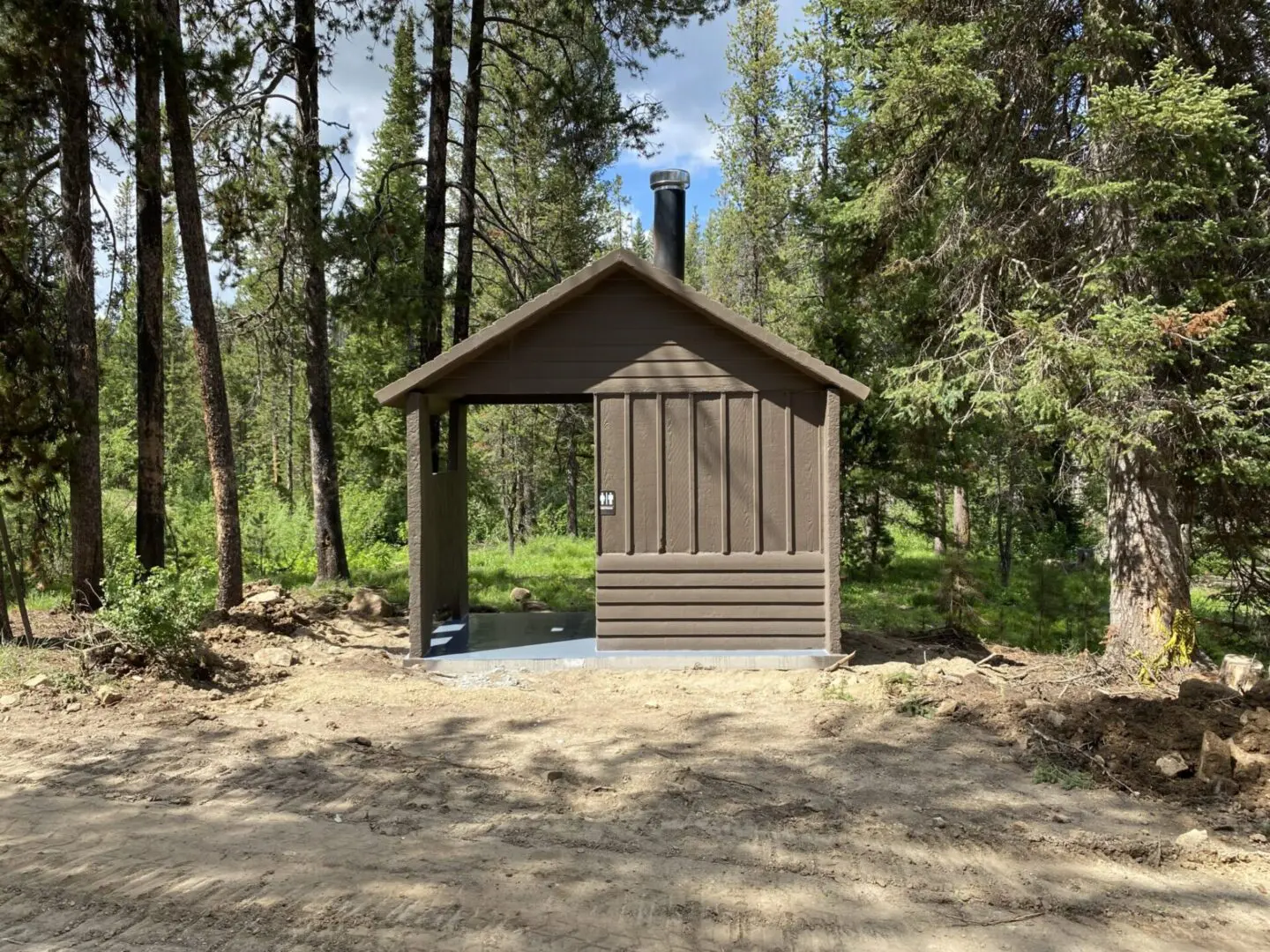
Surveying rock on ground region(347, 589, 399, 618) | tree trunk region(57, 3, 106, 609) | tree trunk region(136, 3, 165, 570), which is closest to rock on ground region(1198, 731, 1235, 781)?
rock on ground region(347, 589, 399, 618)

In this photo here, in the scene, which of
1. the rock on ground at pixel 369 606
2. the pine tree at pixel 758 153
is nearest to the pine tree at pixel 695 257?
the pine tree at pixel 758 153

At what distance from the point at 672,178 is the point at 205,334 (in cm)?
572

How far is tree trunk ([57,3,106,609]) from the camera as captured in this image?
923cm

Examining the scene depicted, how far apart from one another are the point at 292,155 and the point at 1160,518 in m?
11.8

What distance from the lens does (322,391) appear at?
1316cm

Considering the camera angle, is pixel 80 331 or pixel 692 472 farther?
pixel 80 331

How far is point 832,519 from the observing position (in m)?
8.20

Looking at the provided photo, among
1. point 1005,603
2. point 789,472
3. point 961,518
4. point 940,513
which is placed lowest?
point 1005,603

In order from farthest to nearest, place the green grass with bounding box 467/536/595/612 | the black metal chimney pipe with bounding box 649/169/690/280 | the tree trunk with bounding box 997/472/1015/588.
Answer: the tree trunk with bounding box 997/472/1015/588, the green grass with bounding box 467/536/595/612, the black metal chimney pipe with bounding box 649/169/690/280

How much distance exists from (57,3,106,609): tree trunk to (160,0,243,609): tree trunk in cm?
89

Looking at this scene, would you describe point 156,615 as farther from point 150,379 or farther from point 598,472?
point 598,472

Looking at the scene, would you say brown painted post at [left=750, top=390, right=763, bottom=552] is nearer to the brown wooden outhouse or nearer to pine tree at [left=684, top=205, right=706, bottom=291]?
the brown wooden outhouse

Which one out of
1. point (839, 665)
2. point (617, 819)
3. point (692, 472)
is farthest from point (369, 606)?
point (617, 819)

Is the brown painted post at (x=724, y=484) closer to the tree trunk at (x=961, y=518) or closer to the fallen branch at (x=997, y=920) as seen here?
the fallen branch at (x=997, y=920)
